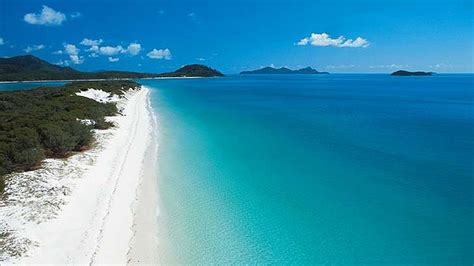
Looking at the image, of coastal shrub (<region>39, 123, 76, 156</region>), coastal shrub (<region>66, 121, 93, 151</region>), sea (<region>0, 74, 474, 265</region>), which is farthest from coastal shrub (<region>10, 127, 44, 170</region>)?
sea (<region>0, 74, 474, 265</region>)

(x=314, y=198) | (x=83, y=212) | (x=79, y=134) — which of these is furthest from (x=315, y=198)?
(x=79, y=134)

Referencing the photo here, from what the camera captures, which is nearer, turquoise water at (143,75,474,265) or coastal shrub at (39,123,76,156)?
turquoise water at (143,75,474,265)

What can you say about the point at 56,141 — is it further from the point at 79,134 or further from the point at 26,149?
the point at 79,134

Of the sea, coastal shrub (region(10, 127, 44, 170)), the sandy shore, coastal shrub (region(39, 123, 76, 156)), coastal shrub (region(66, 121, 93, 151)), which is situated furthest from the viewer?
coastal shrub (region(66, 121, 93, 151))

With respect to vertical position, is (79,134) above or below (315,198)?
above

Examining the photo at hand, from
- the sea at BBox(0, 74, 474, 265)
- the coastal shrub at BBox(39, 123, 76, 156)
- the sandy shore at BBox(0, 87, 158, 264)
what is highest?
the coastal shrub at BBox(39, 123, 76, 156)

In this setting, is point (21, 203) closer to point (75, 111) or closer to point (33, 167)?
point (33, 167)

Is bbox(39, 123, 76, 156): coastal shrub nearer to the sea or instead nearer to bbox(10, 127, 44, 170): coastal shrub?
bbox(10, 127, 44, 170): coastal shrub

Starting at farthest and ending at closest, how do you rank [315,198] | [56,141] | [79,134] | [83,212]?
[79,134] < [56,141] < [315,198] < [83,212]

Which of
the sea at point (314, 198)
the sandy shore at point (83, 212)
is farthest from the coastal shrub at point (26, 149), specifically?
the sea at point (314, 198)

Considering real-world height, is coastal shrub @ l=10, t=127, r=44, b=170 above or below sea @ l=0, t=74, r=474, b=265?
above
